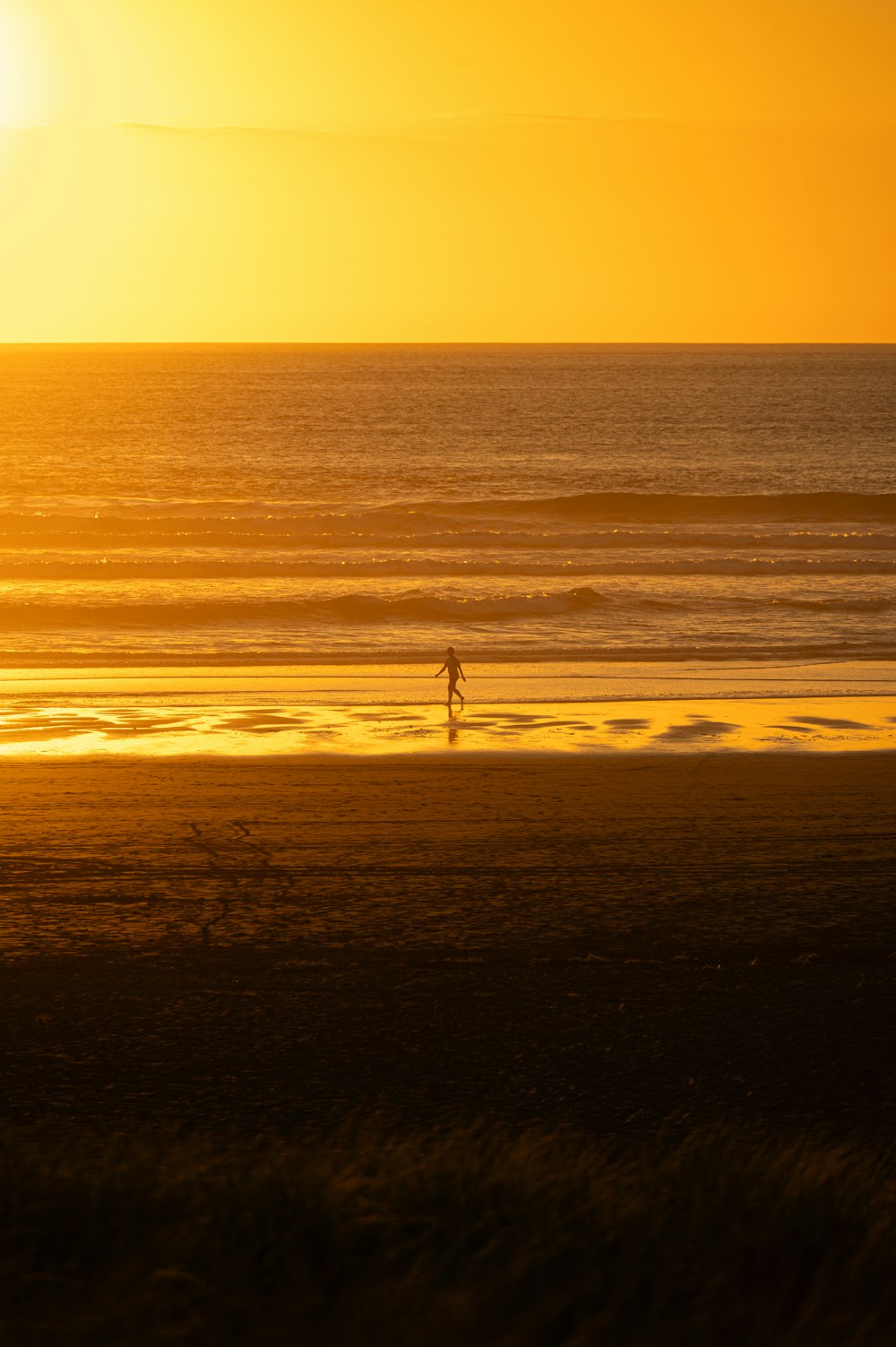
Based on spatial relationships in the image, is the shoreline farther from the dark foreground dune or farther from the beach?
the dark foreground dune

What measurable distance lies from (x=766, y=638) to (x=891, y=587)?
32.2 feet

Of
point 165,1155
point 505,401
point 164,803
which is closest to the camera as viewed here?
point 165,1155

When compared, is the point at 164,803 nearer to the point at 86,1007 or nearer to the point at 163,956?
the point at 163,956

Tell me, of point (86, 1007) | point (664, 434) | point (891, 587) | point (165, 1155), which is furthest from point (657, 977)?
point (664, 434)

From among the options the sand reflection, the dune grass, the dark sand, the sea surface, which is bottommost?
the dark sand

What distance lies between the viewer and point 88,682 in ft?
82.9

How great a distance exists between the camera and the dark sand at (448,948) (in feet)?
28.2

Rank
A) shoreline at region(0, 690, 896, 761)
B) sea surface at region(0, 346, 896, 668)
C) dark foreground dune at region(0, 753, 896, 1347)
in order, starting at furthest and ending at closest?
sea surface at region(0, 346, 896, 668) < shoreline at region(0, 690, 896, 761) < dark foreground dune at region(0, 753, 896, 1347)

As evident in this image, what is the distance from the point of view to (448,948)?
11188 millimetres

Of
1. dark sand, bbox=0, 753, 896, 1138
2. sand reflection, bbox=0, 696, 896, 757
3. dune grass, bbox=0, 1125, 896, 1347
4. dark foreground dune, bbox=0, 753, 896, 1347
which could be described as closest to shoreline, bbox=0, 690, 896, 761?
sand reflection, bbox=0, 696, 896, 757

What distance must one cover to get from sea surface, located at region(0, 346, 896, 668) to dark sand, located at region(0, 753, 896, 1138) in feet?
42.4

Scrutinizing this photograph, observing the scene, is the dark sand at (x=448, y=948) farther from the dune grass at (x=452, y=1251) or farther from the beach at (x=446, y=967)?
the dune grass at (x=452, y=1251)

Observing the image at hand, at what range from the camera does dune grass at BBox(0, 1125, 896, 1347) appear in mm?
4559

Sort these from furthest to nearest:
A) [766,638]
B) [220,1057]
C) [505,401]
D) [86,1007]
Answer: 1. [505,401]
2. [766,638]
3. [86,1007]
4. [220,1057]
